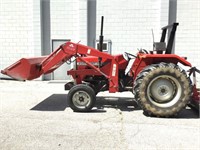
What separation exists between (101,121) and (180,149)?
6.44 ft

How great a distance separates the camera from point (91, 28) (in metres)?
11.8

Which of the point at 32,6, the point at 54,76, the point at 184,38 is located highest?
the point at 32,6

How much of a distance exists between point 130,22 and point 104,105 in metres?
5.65

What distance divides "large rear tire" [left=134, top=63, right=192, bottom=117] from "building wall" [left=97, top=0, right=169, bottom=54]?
586cm

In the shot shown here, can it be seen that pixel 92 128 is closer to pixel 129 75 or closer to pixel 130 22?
pixel 129 75

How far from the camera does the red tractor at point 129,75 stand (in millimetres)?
5797

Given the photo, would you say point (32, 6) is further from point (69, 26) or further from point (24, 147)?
point (24, 147)

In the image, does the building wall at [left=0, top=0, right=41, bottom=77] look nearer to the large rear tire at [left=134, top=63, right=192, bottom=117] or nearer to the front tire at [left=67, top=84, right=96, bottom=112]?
the front tire at [left=67, top=84, right=96, bottom=112]

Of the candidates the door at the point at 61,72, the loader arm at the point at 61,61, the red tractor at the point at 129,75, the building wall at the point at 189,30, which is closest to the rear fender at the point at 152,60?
the red tractor at the point at 129,75

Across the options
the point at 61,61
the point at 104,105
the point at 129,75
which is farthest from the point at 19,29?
the point at 129,75

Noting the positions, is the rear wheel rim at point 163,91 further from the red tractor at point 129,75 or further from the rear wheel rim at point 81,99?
the rear wheel rim at point 81,99

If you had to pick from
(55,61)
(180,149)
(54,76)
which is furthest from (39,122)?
(54,76)

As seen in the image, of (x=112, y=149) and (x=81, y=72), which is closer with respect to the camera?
(x=112, y=149)

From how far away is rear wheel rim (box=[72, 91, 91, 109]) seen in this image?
6.32m
